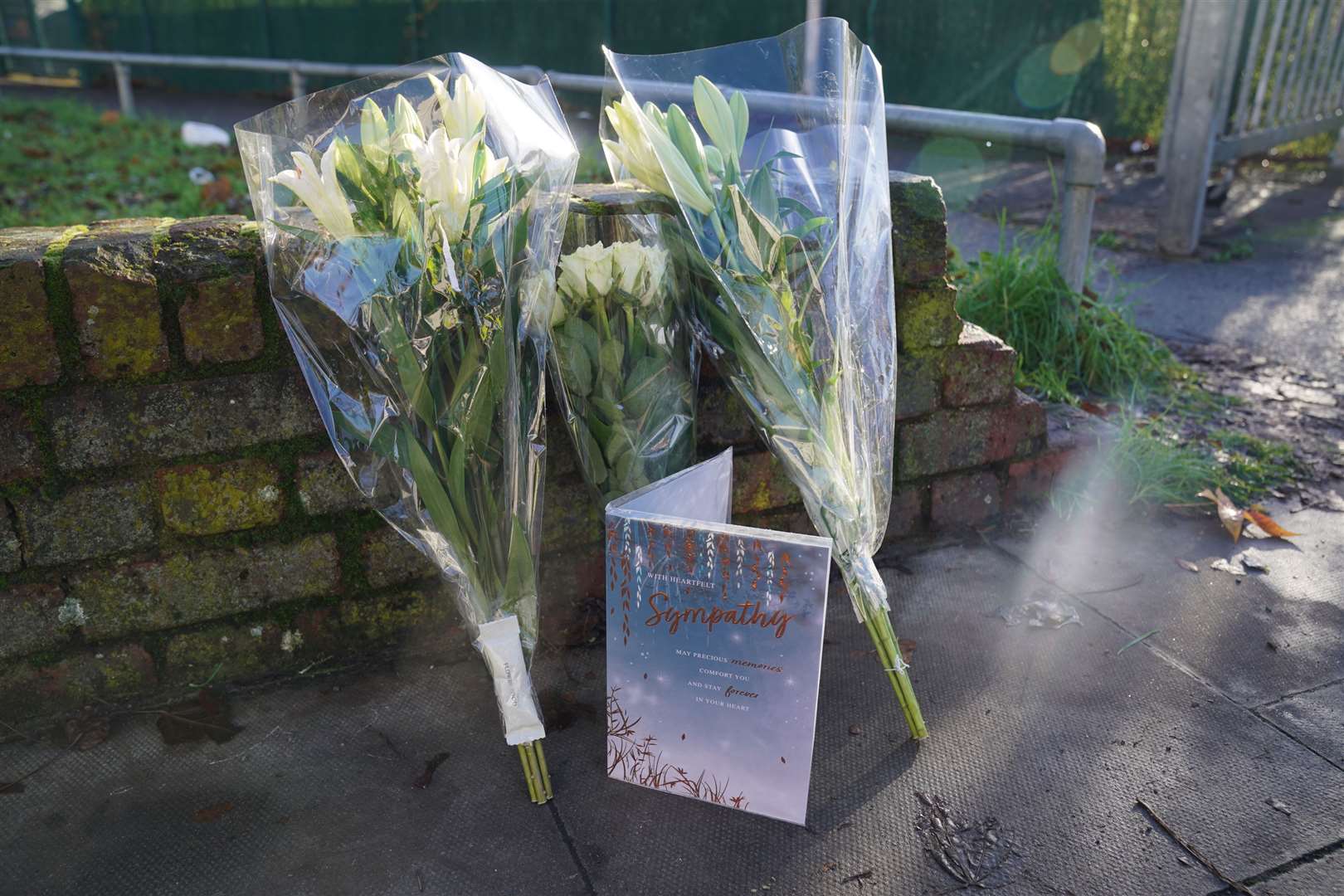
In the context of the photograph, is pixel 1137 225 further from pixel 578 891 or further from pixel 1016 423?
pixel 578 891

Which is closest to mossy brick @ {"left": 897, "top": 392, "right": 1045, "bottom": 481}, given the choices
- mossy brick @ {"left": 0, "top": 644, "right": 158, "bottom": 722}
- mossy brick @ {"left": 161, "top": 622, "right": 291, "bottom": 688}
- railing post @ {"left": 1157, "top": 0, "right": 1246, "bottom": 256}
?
mossy brick @ {"left": 161, "top": 622, "right": 291, "bottom": 688}

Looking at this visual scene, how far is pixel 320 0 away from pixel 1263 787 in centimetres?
1228

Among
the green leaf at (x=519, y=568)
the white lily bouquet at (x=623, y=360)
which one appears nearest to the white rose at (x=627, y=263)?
the white lily bouquet at (x=623, y=360)

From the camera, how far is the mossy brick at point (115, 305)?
1.77 metres

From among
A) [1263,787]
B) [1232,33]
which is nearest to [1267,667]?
[1263,787]

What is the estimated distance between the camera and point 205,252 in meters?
1.88

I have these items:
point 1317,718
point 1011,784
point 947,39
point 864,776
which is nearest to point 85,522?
point 864,776

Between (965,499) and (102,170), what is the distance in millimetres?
5938

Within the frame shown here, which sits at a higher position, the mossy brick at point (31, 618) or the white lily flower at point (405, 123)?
the white lily flower at point (405, 123)

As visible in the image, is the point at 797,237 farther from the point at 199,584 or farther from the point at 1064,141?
the point at 1064,141

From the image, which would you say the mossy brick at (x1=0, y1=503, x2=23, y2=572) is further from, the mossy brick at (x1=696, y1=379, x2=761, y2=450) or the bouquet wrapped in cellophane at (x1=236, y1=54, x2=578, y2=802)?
the mossy brick at (x1=696, y1=379, x2=761, y2=450)

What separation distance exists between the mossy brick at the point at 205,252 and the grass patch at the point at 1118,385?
83.1 inches

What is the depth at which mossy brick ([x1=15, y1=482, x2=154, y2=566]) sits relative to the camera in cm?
186

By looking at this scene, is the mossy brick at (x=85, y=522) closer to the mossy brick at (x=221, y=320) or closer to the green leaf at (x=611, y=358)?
the mossy brick at (x=221, y=320)
